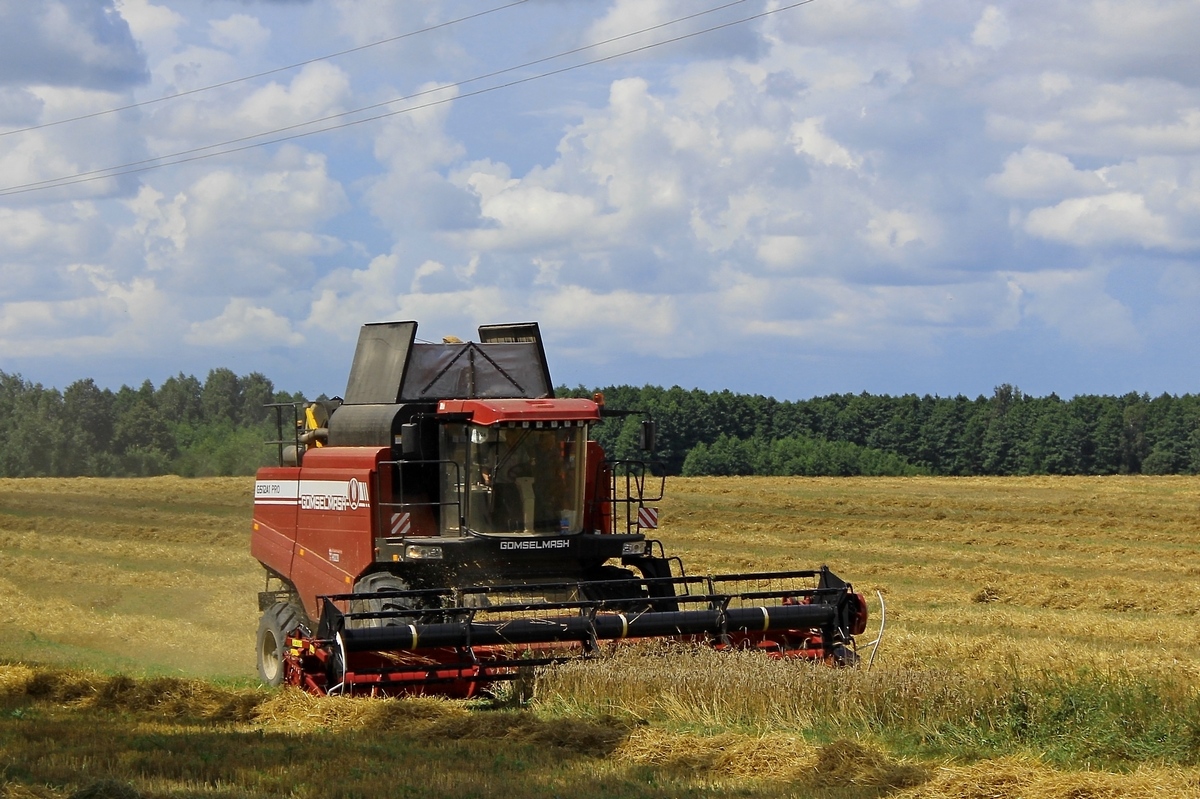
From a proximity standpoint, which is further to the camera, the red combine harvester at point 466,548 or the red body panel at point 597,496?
the red body panel at point 597,496

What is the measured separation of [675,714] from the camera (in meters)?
9.70

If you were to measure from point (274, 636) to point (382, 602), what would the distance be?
2023 mm

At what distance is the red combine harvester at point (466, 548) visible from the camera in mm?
11094

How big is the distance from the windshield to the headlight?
39 cm

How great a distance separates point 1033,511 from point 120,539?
817 inches

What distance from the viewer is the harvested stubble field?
25.8 feet

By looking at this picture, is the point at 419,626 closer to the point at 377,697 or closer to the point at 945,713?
the point at 377,697

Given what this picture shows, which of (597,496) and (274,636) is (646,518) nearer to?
(597,496)

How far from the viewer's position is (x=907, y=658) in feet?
44.0

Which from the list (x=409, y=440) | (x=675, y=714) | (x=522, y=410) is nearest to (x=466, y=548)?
(x=409, y=440)

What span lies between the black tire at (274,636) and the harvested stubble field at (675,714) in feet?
1.19

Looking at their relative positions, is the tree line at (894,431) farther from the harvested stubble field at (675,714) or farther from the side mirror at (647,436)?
the side mirror at (647,436)

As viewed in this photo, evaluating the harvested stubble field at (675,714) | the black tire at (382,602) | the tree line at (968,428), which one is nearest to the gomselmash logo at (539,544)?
the black tire at (382,602)

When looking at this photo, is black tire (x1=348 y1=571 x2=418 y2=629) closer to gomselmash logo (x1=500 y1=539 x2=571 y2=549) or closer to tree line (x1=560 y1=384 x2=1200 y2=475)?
gomselmash logo (x1=500 y1=539 x2=571 y2=549)
